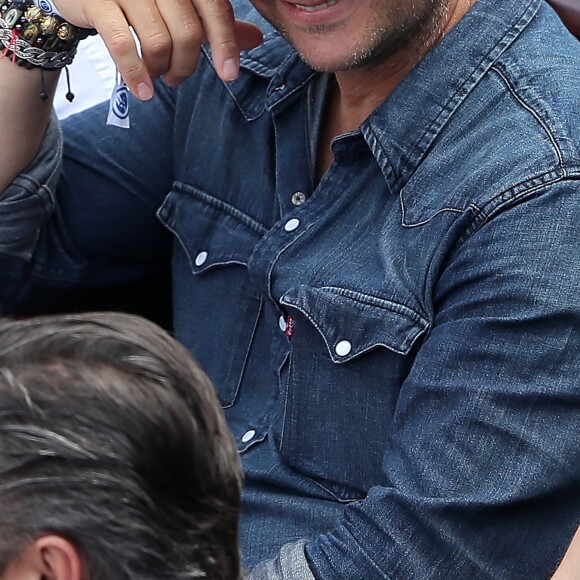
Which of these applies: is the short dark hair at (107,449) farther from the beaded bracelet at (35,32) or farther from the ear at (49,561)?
the beaded bracelet at (35,32)

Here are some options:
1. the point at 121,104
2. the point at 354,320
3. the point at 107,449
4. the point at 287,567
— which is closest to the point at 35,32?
the point at 121,104

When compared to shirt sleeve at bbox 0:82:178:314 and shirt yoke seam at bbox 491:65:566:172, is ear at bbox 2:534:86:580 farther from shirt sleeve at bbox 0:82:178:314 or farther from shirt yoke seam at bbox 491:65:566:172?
shirt sleeve at bbox 0:82:178:314

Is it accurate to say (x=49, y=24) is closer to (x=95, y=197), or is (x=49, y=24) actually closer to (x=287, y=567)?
(x=95, y=197)

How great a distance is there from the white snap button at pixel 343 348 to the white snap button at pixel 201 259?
0.37 metres

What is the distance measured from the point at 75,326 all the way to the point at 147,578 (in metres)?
0.19

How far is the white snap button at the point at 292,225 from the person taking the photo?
1.44 metres

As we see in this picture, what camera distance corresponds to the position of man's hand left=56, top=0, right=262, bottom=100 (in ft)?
4.74

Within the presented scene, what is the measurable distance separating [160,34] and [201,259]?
Answer: 0.35m

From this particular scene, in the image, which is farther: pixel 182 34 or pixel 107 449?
pixel 182 34

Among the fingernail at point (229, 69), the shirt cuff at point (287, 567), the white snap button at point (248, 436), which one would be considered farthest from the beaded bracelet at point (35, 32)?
the shirt cuff at point (287, 567)

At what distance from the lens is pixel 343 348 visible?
4.36 ft

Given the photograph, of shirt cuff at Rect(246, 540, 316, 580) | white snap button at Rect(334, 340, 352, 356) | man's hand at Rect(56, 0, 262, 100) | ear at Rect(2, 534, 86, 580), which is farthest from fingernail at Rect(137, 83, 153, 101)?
ear at Rect(2, 534, 86, 580)

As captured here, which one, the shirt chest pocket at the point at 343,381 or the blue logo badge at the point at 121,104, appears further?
the blue logo badge at the point at 121,104

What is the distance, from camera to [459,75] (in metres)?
1.33
